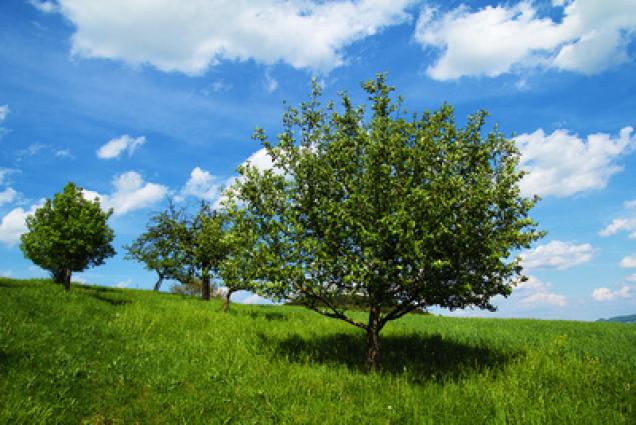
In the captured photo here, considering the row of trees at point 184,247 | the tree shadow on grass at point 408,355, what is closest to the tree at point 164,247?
the row of trees at point 184,247

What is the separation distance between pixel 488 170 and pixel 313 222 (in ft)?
22.2

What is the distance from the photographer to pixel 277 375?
1380cm

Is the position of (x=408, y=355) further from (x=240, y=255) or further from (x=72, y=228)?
(x=72, y=228)

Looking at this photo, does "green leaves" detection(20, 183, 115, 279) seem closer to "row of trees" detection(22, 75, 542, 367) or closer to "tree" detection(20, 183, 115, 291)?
"tree" detection(20, 183, 115, 291)

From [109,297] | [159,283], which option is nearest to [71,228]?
[109,297]

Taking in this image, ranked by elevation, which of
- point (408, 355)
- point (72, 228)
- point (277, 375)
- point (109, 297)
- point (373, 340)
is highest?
point (72, 228)

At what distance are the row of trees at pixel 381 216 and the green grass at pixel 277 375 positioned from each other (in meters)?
2.66

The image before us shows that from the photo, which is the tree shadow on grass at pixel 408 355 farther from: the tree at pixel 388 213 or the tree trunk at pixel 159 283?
the tree trunk at pixel 159 283

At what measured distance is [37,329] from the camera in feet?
51.7

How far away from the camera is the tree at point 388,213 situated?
1323 centimetres

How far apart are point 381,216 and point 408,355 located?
7531 millimetres

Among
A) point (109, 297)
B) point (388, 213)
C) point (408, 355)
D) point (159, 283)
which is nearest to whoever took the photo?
point (388, 213)

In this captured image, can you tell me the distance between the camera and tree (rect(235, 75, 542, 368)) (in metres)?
13.2

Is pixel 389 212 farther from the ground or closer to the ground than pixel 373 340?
farther from the ground
